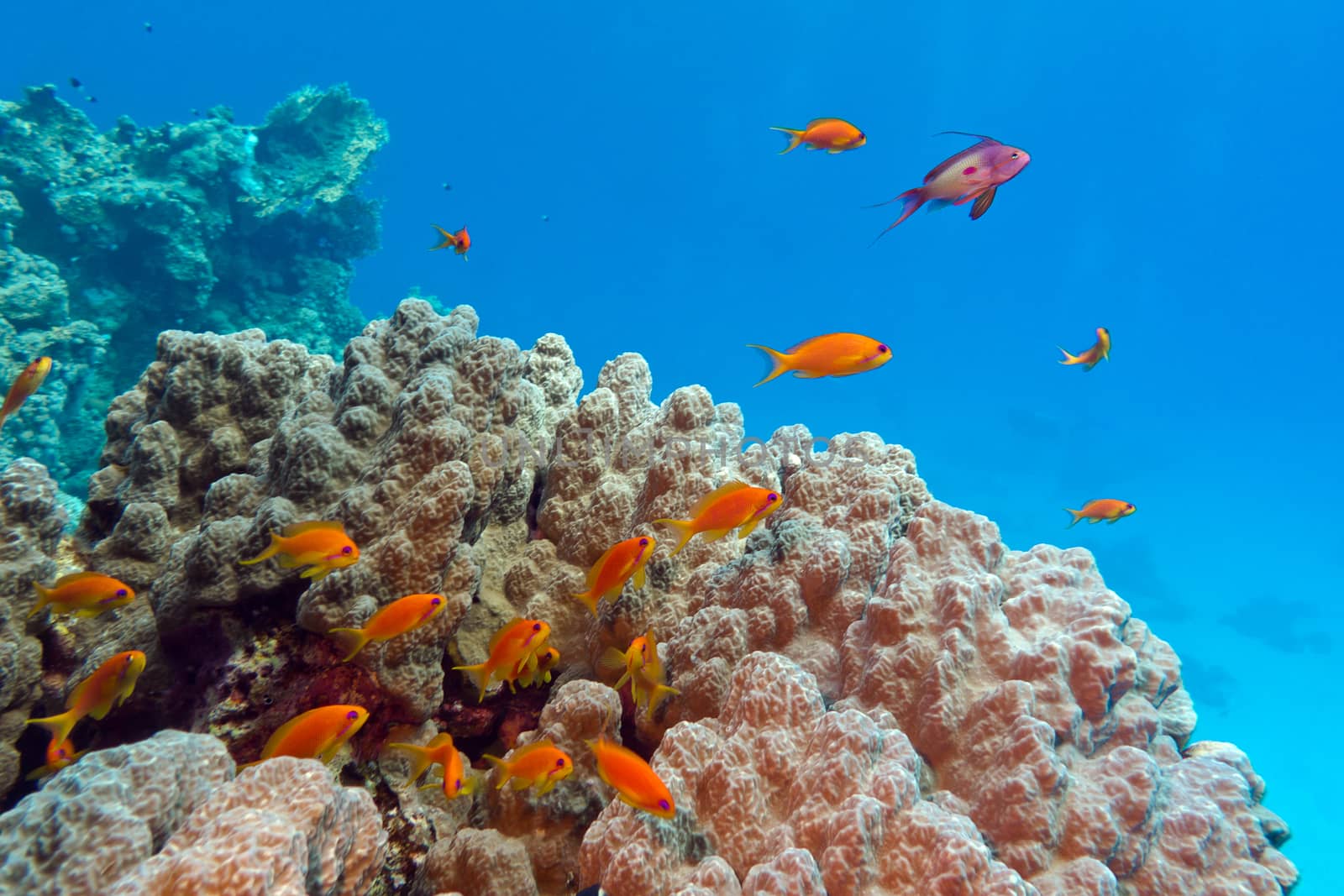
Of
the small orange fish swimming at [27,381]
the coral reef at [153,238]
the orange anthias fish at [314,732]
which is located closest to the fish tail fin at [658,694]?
the orange anthias fish at [314,732]

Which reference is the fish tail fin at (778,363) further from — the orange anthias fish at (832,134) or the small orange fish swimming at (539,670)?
the orange anthias fish at (832,134)

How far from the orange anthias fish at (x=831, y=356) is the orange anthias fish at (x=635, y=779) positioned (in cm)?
175

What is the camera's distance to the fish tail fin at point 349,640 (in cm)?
254

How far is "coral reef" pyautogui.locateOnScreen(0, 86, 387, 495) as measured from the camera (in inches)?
542

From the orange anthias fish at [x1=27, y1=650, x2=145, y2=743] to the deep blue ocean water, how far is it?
46.6 metres

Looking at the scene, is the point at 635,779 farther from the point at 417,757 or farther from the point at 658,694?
the point at 417,757

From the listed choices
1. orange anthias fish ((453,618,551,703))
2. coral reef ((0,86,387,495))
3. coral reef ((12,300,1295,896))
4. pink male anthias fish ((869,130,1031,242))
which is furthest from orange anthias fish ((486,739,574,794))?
coral reef ((0,86,387,495))

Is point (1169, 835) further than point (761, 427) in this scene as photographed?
No

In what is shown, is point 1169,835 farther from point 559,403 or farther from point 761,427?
point 761,427

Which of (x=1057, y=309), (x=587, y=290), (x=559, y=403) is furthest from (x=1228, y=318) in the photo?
(x=559, y=403)

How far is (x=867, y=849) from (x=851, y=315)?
458ft

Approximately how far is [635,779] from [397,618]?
1.22 m

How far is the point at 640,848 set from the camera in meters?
1.99

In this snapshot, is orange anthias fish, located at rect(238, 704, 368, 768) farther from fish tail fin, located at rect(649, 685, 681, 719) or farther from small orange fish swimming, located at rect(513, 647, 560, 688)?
fish tail fin, located at rect(649, 685, 681, 719)
